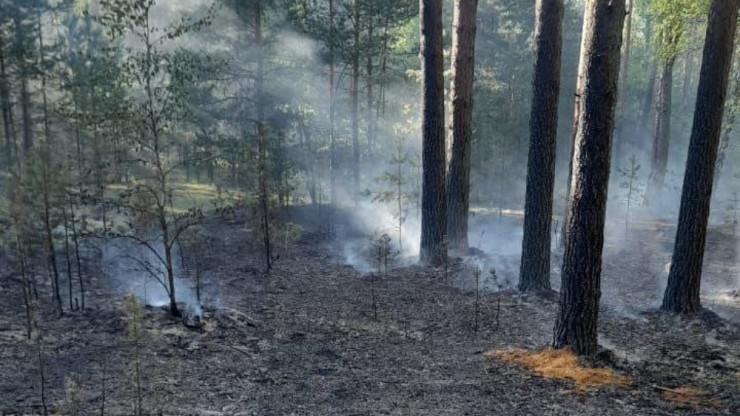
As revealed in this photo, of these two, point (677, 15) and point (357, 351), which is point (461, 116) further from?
point (357, 351)

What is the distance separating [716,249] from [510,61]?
651 inches

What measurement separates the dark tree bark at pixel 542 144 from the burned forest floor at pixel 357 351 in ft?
2.21

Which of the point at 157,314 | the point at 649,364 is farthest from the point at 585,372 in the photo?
the point at 157,314

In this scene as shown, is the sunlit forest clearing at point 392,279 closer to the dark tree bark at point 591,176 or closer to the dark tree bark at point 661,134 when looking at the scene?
the dark tree bark at point 591,176

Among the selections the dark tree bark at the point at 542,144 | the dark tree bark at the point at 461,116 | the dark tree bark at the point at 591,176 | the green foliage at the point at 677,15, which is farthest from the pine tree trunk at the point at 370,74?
the dark tree bark at the point at 591,176

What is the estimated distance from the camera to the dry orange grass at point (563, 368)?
6.46m

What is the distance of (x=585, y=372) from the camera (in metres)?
6.71

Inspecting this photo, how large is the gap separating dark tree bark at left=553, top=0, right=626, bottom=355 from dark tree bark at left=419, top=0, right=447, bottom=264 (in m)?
5.22

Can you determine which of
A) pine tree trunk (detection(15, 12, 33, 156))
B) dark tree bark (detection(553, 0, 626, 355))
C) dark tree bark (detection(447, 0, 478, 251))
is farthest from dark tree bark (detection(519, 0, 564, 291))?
pine tree trunk (detection(15, 12, 33, 156))

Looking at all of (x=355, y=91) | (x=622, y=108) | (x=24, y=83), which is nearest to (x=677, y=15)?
(x=355, y=91)

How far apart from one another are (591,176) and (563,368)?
2487 millimetres

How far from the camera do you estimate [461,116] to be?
12.5m

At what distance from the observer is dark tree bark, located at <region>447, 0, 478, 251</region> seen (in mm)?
11789

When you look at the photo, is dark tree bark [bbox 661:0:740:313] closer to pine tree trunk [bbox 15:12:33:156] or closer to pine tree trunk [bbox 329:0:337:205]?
pine tree trunk [bbox 329:0:337:205]
